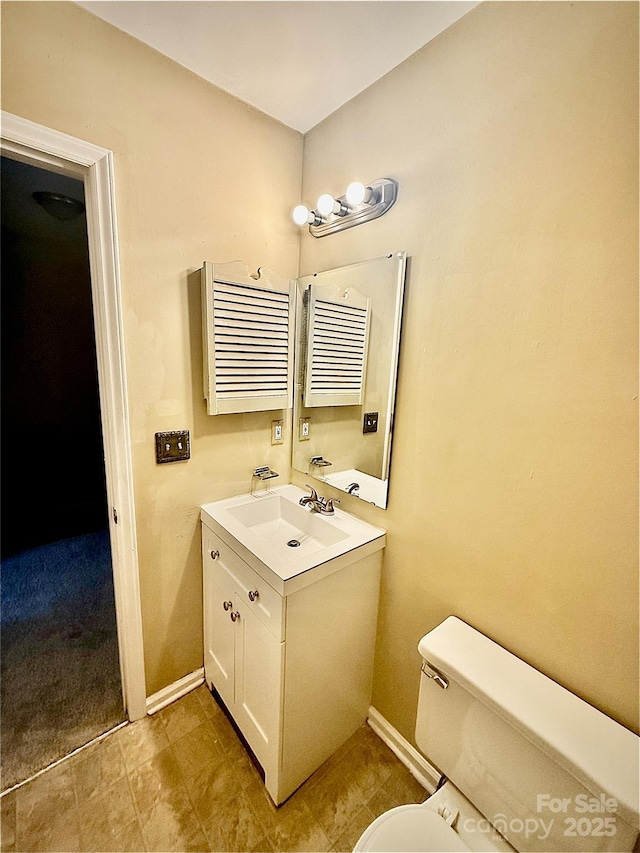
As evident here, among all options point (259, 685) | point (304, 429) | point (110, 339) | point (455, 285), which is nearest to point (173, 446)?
point (110, 339)

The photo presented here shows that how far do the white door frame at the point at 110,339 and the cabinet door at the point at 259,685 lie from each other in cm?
45

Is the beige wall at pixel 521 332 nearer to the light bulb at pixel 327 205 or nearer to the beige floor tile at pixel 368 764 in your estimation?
the light bulb at pixel 327 205

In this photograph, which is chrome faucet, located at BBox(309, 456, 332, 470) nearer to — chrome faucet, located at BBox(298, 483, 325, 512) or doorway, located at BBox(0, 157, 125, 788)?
chrome faucet, located at BBox(298, 483, 325, 512)

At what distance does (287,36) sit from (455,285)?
0.92 metres

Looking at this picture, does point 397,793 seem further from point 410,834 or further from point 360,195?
point 360,195

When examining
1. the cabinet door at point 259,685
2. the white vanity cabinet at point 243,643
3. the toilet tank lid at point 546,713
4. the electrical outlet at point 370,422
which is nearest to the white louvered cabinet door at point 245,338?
the electrical outlet at point 370,422

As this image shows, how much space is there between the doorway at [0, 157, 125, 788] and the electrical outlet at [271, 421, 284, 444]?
4.28ft

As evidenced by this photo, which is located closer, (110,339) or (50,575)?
(110,339)

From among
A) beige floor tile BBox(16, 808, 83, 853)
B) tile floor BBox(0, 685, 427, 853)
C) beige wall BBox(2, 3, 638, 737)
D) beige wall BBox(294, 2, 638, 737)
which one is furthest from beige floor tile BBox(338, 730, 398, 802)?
beige floor tile BBox(16, 808, 83, 853)

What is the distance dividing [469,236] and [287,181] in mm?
907

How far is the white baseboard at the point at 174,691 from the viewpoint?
1.45 metres

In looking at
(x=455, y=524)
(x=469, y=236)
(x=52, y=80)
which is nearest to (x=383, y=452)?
(x=455, y=524)

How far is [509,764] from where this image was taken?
2.68ft

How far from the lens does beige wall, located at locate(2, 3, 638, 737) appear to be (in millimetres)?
778
